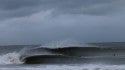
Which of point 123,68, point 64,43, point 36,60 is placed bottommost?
point 123,68

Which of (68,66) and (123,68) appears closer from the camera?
(123,68)

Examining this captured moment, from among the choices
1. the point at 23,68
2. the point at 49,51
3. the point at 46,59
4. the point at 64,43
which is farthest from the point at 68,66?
the point at 64,43

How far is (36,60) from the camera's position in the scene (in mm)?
37188

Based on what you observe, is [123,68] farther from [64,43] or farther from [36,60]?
[64,43]

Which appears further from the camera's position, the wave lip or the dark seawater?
the wave lip

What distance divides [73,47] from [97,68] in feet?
68.3

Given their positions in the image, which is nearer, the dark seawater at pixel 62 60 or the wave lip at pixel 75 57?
the dark seawater at pixel 62 60

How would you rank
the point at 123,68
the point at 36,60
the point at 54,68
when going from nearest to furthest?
the point at 123,68
the point at 54,68
the point at 36,60

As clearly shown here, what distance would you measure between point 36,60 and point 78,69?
964cm

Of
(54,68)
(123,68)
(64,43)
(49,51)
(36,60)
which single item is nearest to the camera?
(123,68)

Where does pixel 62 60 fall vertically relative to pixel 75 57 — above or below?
below

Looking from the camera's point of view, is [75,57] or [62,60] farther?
[75,57]

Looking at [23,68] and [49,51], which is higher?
[49,51]

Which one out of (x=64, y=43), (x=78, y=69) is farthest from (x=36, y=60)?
(x=64, y=43)
